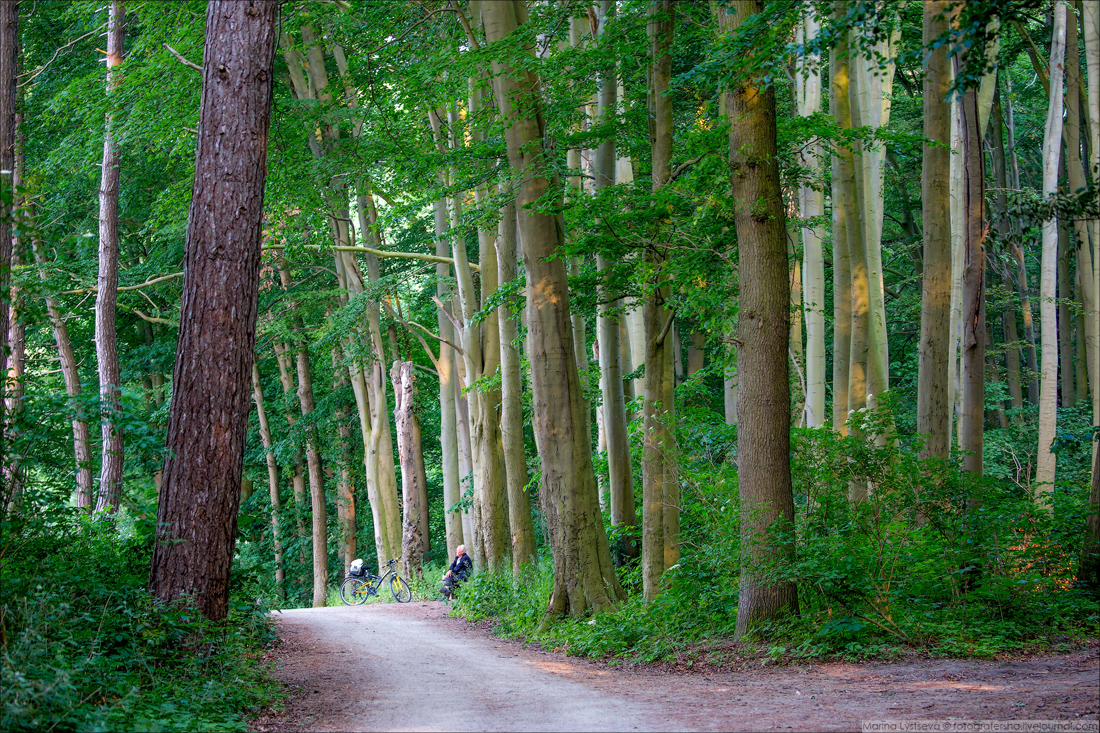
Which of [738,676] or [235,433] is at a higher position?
[235,433]

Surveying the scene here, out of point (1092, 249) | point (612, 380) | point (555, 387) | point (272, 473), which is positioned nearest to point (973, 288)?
point (612, 380)

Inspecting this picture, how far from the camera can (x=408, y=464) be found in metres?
20.2

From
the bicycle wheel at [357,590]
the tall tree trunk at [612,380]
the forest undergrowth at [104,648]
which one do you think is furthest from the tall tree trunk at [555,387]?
the bicycle wheel at [357,590]

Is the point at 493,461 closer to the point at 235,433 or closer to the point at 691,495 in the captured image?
the point at 691,495

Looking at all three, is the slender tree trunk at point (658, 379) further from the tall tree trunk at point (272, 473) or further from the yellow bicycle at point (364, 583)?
the tall tree trunk at point (272, 473)

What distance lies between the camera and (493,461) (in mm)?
15305

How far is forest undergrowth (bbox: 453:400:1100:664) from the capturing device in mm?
7707

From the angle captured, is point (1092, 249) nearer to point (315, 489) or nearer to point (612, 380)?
point (612, 380)

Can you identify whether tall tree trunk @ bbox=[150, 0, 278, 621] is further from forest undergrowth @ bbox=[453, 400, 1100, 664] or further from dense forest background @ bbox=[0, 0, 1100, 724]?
forest undergrowth @ bbox=[453, 400, 1100, 664]

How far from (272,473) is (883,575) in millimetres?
22879

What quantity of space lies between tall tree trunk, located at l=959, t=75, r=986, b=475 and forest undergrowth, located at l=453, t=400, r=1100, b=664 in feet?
3.60

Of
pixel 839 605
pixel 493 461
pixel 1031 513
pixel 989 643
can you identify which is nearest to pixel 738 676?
pixel 839 605

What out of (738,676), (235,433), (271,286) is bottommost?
(738,676)

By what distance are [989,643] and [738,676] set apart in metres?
2.26
